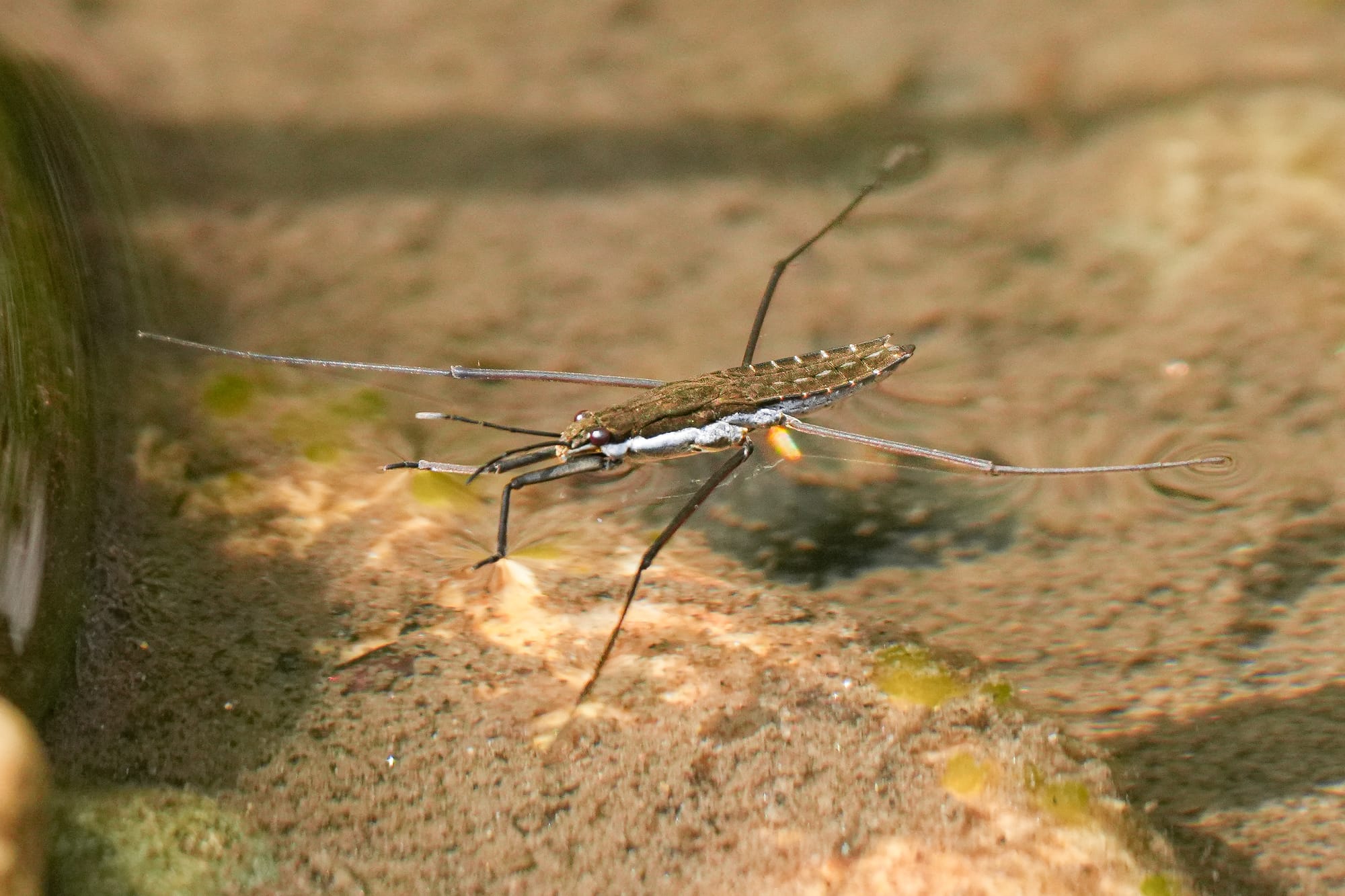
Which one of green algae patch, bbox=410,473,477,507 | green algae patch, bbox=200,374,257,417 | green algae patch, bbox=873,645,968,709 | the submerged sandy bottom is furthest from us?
green algae patch, bbox=200,374,257,417

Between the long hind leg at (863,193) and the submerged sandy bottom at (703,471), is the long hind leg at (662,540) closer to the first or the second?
the submerged sandy bottom at (703,471)

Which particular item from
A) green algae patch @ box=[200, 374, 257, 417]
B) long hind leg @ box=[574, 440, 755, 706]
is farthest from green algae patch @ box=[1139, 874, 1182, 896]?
green algae patch @ box=[200, 374, 257, 417]

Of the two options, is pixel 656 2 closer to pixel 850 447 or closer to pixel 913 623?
pixel 850 447

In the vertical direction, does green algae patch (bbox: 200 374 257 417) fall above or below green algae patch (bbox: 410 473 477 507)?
above

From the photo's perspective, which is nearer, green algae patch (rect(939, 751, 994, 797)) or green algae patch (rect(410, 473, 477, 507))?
green algae patch (rect(939, 751, 994, 797))

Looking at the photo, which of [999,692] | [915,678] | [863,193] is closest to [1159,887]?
[999,692]

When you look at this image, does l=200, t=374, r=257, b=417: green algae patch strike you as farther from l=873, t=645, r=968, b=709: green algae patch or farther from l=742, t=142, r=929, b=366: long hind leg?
l=873, t=645, r=968, b=709: green algae patch

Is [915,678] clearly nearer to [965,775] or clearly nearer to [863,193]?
[965,775]

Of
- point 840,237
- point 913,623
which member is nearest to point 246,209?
point 840,237

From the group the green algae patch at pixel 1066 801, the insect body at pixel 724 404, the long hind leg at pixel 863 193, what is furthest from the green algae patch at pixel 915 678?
the long hind leg at pixel 863 193
